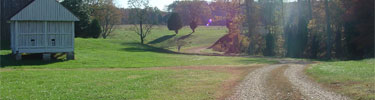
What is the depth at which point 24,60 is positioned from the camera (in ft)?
75.8

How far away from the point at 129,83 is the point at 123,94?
8.51 ft

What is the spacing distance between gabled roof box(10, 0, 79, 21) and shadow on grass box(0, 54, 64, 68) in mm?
2831

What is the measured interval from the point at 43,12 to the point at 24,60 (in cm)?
361

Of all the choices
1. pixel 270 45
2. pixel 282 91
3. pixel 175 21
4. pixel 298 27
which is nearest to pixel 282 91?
pixel 282 91

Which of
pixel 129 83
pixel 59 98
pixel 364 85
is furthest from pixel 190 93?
pixel 364 85

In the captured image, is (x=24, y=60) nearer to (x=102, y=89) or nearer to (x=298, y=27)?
(x=102, y=89)

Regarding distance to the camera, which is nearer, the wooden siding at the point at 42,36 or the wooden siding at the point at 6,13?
the wooden siding at the point at 42,36

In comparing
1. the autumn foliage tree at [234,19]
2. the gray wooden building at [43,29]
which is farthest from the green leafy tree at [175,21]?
the gray wooden building at [43,29]

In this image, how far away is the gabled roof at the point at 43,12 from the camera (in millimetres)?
22969

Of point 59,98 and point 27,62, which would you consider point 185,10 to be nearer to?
point 27,62

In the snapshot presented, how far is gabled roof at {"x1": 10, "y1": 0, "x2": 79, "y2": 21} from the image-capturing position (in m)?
23.0

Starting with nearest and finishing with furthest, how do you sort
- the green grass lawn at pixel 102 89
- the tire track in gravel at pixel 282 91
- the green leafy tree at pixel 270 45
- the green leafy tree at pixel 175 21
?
1. the tire track in gravel at pixel 282 91
2. the green grass lawn at pixel 102 89
3. the green leafy tree at pixel 270 45
4. the green leafy tree at pixel 175 21

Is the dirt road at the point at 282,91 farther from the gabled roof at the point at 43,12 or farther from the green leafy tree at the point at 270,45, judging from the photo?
the green leafy tree at the point at 270,45

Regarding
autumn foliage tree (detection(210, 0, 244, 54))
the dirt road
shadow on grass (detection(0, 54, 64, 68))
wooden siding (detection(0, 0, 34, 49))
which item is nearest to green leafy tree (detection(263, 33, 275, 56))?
autumn foliage tree (detection(210, 0, 244, 54))
